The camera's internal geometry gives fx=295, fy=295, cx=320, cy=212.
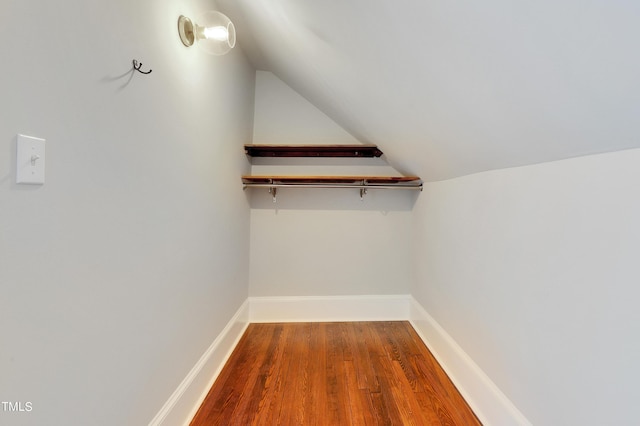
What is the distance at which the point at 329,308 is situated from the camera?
277cm

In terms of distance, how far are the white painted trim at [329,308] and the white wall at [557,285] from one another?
108 centimetres

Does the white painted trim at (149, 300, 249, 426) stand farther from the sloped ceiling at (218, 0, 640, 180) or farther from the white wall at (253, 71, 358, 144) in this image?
the sloped ceiling at (218, 0, 640, 180)

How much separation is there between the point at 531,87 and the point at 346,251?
2.13 m

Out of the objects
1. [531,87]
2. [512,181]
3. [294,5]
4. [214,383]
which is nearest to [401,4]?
[531,87]

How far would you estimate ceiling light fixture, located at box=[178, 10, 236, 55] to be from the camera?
1.45m

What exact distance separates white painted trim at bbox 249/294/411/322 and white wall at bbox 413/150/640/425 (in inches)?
42.3

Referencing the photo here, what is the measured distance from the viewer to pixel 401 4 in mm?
892

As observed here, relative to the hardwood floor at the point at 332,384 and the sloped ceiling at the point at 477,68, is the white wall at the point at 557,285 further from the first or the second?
the hardwood floor at the point at 332,384

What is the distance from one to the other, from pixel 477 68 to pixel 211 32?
127 centimetres

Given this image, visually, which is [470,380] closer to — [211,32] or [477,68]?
[477,68]

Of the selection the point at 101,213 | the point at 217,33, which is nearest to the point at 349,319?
the point at 101,213

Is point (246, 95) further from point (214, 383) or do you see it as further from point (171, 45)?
point (214, 383)

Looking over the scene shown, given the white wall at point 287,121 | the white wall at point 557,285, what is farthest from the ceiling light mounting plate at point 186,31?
the white wall at point 557,285

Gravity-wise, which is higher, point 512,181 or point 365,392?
point 512,181
